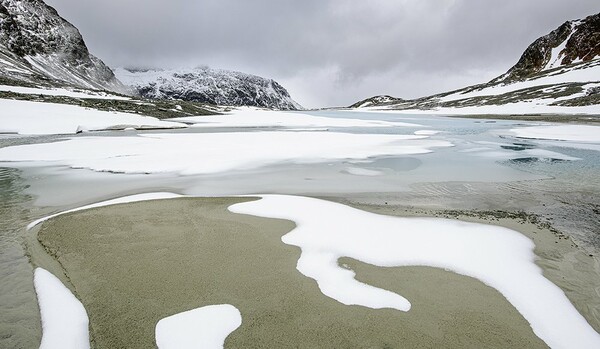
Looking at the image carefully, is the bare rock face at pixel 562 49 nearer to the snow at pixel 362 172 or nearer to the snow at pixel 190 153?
the snow at pixel 190 153

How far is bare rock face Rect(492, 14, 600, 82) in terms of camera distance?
13100cm

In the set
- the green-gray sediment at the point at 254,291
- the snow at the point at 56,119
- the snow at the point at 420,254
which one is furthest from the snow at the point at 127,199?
the snow at the point at 56,119

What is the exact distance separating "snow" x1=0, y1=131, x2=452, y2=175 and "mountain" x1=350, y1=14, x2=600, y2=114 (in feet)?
178

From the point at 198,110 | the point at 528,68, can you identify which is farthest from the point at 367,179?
the point at 528,68

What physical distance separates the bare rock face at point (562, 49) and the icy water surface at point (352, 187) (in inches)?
5890

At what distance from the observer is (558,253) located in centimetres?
573

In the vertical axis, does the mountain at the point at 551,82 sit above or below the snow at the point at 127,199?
above

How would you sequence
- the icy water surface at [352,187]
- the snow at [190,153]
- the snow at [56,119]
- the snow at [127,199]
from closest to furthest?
the icy water surface at [352,187], the snow at [127,199], the snow at [190,153], the snow at [56,119]

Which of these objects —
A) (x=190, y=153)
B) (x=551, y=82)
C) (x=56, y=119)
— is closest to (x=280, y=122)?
(x=56, y=119)

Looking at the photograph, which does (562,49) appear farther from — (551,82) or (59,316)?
(59,316)

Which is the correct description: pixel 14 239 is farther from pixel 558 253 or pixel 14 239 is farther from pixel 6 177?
pixel 558 253

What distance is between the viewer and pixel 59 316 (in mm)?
3930

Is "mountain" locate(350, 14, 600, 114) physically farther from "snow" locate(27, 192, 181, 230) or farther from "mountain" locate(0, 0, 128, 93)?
"mountain" locate(0, 0, 128, 93)

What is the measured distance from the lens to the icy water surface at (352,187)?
19.8 ft
